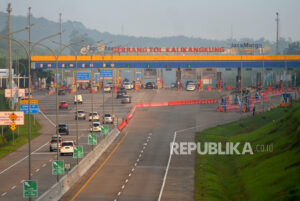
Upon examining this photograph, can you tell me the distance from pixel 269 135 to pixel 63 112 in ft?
179

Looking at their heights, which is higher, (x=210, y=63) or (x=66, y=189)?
(x=210, y=63)

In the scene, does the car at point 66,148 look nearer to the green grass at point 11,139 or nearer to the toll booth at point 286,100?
the green grass at point 11,139

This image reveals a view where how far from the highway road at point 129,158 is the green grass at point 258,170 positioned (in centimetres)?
202

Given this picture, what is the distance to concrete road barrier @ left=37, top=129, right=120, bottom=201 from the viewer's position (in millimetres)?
46406

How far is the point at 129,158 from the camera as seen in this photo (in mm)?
71062

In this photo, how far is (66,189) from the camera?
51906 millimetres

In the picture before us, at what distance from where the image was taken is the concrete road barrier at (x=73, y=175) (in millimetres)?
46406

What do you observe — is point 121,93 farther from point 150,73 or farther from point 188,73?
point 188,73

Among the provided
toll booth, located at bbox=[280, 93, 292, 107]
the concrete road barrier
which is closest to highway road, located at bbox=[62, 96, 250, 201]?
the concrete road barrier

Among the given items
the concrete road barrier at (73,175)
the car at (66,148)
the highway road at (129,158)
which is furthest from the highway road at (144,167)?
the car at (66,148)

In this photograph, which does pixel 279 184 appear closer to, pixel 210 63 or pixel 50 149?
pixel 50 149

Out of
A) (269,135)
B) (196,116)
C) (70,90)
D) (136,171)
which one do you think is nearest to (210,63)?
(70,90)

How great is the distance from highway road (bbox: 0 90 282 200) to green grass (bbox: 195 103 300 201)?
6.63ft

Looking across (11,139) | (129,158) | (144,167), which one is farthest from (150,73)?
(144,167)
